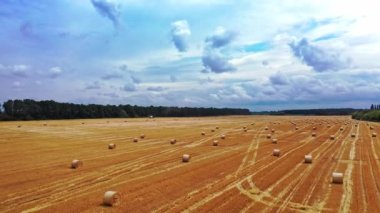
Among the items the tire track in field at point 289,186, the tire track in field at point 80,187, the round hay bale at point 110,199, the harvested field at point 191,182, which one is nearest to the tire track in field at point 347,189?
the harvested field at point 191,182

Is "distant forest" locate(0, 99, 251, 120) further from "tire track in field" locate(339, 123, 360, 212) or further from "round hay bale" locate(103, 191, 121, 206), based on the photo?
"round hay bale" locate(103, 191, 121, 206)

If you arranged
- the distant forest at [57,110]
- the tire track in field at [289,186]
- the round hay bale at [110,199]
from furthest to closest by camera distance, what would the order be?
1. the distant forest at [57,110]
2. the tire track in field at [289,186]
3. the round hay bale at [110,199]

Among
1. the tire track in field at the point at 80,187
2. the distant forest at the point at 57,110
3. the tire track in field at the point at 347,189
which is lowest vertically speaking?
the tire track in field at the point at 347,189

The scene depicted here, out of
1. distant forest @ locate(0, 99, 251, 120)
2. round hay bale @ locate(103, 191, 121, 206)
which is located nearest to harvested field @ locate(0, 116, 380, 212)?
round hay bale @ locate(103, 191, 121, 206)

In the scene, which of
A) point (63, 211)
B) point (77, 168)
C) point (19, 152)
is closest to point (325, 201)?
point (63, 211)

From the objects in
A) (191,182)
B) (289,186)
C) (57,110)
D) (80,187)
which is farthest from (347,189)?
(57,110)

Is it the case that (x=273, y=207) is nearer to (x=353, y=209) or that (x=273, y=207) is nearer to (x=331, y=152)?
(x=353, y=209)

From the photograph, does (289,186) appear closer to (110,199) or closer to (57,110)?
(110,199)

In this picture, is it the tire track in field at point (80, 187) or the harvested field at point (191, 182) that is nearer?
the harvested field at point (191, 182)

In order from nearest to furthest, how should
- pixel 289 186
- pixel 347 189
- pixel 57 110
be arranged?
pixel 347 189 < pixel 289 186 < pixel 57 110

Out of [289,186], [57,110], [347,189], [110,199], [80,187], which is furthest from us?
[57,110]

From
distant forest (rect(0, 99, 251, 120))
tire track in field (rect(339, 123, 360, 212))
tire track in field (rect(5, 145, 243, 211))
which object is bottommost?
tire track in field (rect(339, 123, 360, 212))

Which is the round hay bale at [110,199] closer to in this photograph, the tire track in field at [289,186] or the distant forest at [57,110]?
the tire track in field at [289,186]
